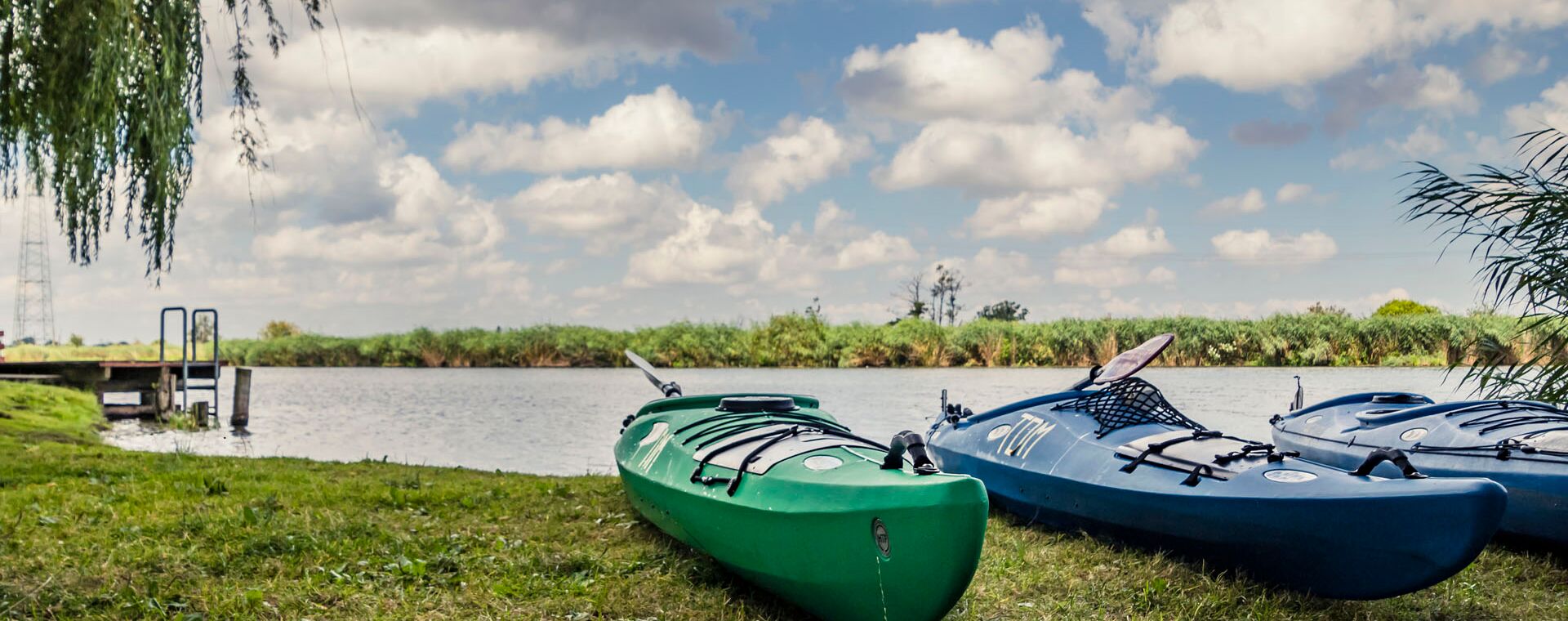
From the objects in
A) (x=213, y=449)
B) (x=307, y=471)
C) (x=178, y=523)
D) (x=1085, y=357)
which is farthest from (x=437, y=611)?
(x=1085, y=357)

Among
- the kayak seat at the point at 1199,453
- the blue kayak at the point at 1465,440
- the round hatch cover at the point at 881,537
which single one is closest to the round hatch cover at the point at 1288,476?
the kayak seat at the point at 1199,453

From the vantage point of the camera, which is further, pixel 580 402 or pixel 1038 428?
pixel 580 402

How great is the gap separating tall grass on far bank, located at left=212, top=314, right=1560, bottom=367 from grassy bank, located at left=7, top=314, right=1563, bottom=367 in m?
0.02

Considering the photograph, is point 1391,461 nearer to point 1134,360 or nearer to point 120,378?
point 1134,360

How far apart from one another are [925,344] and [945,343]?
44cm

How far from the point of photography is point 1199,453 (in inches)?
171

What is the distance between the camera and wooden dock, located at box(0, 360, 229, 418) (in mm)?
16094

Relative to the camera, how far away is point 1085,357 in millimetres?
19688

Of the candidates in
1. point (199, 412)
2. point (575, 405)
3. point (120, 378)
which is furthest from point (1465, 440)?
point (120, 378)

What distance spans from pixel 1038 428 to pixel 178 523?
450 centimetres

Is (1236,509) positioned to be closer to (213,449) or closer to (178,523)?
(178,523)

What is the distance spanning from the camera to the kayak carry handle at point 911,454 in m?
3.31

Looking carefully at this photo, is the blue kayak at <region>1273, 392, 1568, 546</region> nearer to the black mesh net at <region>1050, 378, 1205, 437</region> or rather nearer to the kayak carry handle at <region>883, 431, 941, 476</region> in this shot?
the black mesh net at <region>1050, 378, 1205, 437</region>

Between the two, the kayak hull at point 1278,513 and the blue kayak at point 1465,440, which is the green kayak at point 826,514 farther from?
the blue kayak at point 1465,440
